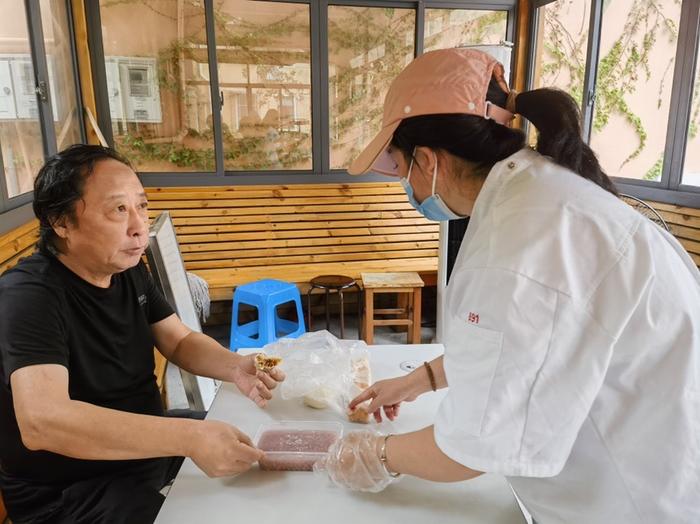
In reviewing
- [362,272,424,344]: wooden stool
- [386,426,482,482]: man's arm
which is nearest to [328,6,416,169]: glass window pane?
[362,272,424,344]: wooden stool

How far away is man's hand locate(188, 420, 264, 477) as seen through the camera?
1.02 metres

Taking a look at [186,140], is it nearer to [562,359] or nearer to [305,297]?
[305,297]

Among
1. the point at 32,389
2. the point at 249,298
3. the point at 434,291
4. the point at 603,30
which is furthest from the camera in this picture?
the point at 434,291

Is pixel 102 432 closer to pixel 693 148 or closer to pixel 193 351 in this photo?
pixel 193 351

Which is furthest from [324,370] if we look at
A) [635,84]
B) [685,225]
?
[635,84]

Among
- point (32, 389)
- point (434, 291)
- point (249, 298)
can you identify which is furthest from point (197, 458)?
point (434, 291)

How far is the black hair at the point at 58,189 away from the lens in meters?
1.19

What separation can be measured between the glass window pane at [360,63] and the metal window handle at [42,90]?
7.30 ft

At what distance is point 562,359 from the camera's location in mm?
676

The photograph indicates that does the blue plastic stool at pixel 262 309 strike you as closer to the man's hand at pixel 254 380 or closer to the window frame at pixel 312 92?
the window frame at pixel 312 92

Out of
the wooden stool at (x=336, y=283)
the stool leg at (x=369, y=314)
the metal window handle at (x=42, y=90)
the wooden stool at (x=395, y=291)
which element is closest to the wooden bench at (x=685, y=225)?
the wooden stool at (x=395, y=291)

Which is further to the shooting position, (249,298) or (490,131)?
(249,298)

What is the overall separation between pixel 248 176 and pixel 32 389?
12.1 ft

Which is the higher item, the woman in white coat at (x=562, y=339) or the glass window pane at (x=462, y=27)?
the glass window pane at (x=462, y=27)
